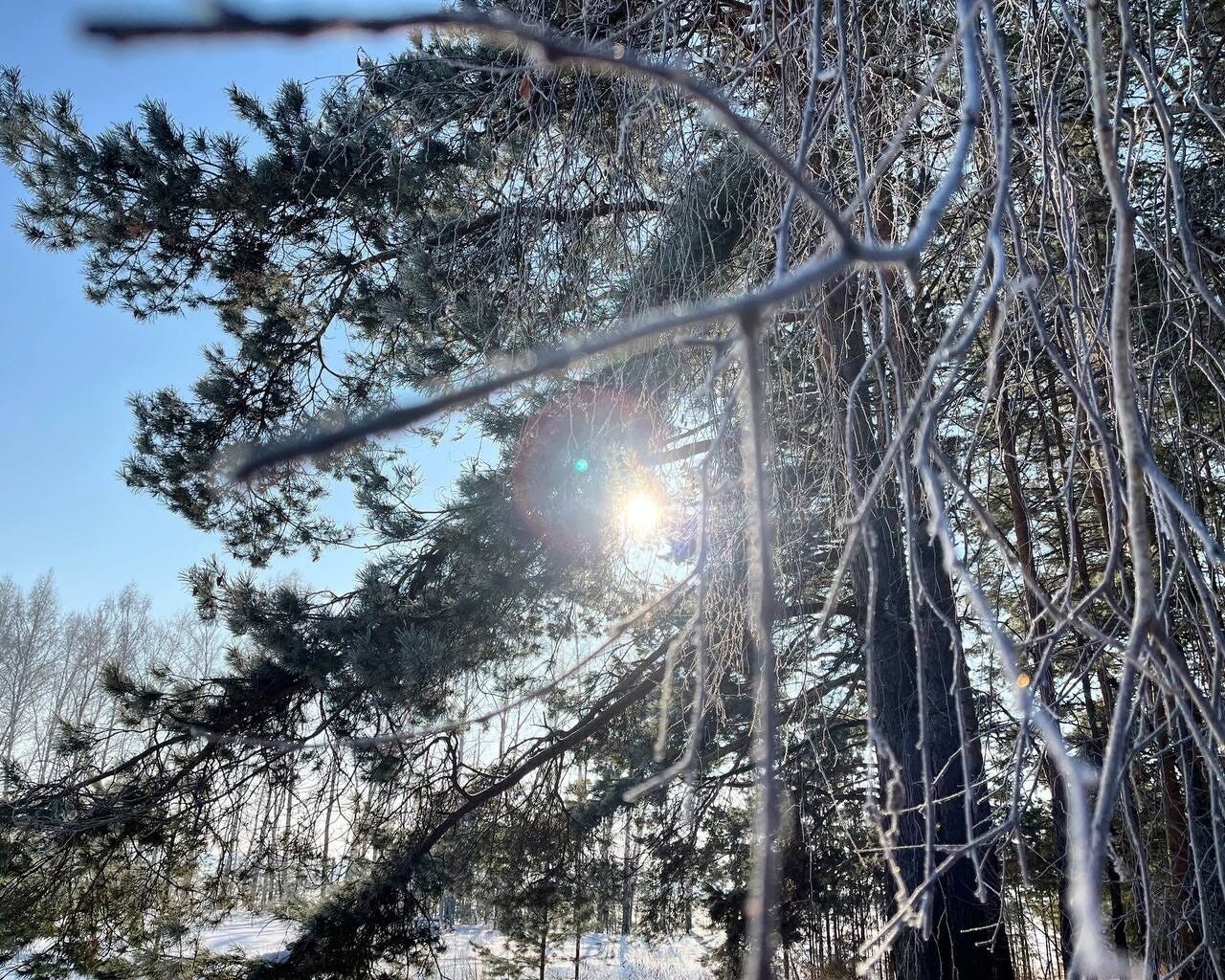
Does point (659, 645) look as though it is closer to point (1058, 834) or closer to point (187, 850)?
point (1058, 834)

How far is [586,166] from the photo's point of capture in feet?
5.91

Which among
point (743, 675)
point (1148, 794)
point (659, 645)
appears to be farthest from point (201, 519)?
point (1148, 794)

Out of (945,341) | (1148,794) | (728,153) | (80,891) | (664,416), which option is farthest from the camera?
(80,891)

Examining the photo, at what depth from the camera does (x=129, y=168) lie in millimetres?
3314

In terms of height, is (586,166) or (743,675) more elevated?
(586,166)

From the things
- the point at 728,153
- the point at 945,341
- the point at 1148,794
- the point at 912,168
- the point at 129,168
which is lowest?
the point at 1148,794

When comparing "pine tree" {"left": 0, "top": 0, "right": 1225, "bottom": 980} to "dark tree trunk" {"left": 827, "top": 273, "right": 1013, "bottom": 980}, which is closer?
"pine tree" {"left": 0, "top": 0, "right": 1225, "bottom": 980}

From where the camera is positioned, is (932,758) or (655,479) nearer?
(655,479)

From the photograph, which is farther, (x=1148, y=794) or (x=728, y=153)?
(x=1148, y=794)

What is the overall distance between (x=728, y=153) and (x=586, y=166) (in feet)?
1.46

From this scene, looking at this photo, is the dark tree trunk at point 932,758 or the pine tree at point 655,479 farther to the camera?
the dark tree trunk at point 932,758

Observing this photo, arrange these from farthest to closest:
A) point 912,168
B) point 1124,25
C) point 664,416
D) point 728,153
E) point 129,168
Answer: point 129,168, point 728,153, point 664,416, point 912,168, point 1124,25

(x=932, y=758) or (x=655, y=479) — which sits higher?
(x=655, y=479)

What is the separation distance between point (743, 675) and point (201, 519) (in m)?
2.82
